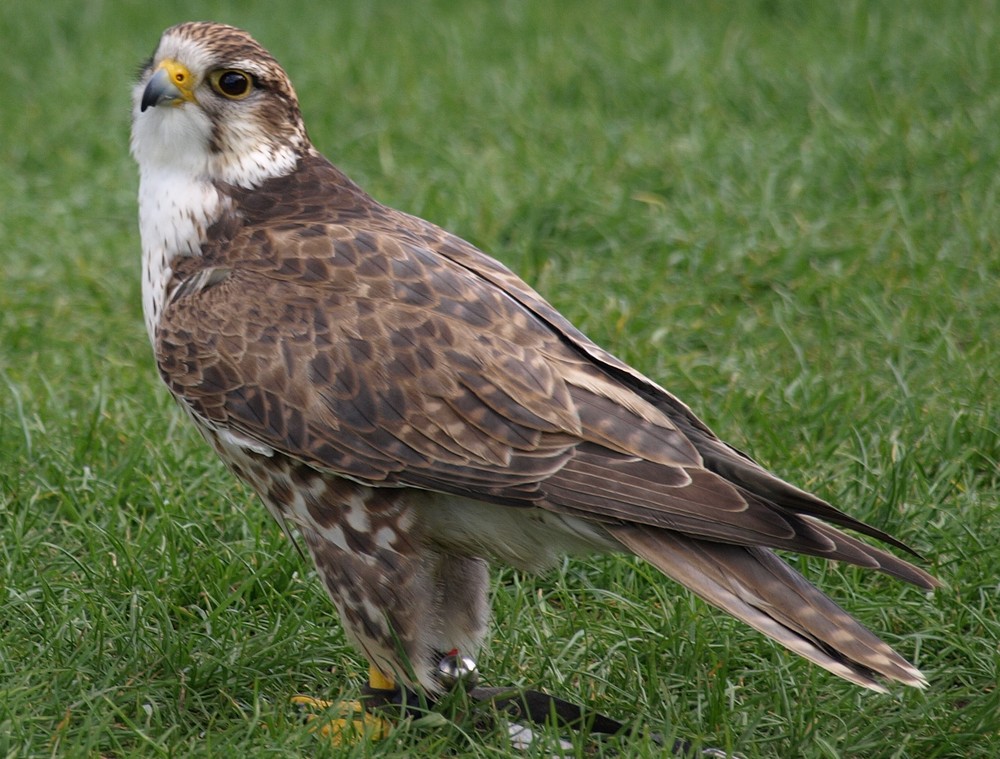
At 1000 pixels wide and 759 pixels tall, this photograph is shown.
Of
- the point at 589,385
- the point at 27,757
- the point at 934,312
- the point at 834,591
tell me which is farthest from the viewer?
the point at 934,312

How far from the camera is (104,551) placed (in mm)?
3852

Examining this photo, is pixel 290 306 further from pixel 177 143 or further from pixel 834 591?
pixel 834 591

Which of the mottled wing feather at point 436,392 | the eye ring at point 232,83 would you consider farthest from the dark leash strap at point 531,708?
the eye ring at point 232,83

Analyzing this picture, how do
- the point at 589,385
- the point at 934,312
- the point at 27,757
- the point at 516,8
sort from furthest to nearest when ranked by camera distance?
the point at 516,8
the point at 934,312
the point at 589,385
the point at 27,757

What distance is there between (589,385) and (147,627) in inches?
51.2

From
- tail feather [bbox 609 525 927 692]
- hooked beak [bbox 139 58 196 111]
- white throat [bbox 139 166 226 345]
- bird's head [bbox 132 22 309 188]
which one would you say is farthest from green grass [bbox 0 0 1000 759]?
hooked beak [bbox 139 58 196 111]

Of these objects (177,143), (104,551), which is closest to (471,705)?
(104,551)

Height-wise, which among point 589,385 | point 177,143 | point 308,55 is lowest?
point 308,55

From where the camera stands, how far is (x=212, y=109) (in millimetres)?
3566

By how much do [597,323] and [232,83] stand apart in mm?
1903

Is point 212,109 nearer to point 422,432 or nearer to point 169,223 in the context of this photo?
point 169,223

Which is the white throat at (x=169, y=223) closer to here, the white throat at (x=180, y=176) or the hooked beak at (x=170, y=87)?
the white throat at (x=180, y=176)

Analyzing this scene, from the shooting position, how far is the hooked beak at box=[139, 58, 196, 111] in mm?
3518

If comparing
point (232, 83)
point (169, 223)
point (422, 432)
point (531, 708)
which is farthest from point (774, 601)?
point (232, 83)
